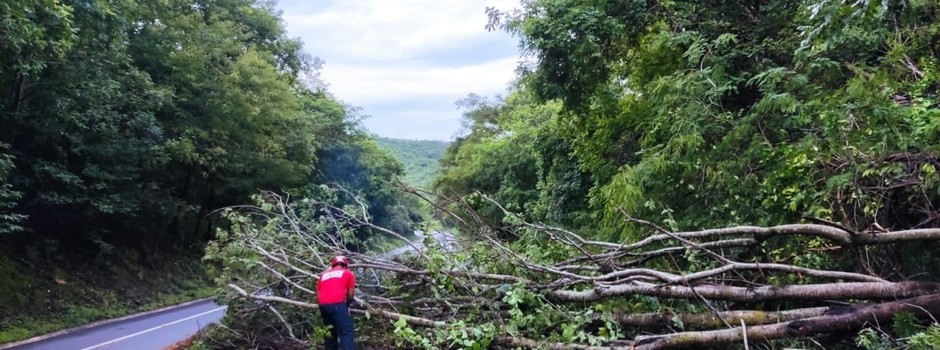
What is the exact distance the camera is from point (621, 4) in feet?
32.9

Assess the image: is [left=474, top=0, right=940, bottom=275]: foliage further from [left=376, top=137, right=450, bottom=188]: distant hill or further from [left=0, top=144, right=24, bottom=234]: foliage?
[left=376, top=137, right=450, bottom=188]: distant hill

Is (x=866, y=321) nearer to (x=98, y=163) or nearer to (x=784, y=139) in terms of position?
(x=784, y=139)

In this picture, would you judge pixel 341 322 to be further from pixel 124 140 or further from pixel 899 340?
pixel 124 140

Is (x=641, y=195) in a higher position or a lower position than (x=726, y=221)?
higher

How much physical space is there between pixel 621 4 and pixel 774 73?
3.53 metres

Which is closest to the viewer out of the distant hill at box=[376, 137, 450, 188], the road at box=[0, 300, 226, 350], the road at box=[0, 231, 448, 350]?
the road at box=[0, 231, 448, 350]

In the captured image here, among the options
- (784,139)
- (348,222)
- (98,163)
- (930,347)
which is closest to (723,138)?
(784,139)

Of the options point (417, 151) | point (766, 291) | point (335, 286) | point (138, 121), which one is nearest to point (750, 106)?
point (766, 291)

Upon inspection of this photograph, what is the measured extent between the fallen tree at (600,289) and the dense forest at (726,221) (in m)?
0.02

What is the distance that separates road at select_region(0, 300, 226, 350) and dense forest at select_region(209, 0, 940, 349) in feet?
12.5

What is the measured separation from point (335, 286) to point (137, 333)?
8.46m

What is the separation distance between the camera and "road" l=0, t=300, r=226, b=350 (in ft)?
34.7

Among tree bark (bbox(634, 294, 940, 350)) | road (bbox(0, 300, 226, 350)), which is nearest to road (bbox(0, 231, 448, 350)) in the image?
road (bbox(0, 300, 226, 350))

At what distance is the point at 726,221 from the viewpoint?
23.9 ft
